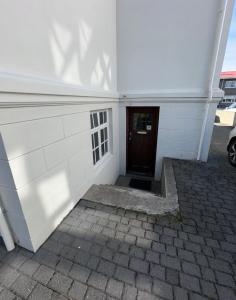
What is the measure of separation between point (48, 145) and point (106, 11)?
10.9 feet

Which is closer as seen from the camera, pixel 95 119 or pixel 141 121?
pixel 95 119

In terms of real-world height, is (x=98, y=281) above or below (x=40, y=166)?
below

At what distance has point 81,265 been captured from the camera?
1614mm

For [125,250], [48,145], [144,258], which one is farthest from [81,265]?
[48,145]

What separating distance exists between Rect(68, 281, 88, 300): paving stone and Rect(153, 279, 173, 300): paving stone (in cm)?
64

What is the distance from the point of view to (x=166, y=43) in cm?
385

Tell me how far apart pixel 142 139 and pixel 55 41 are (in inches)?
144

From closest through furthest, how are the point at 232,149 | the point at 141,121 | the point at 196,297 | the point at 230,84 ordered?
the point at 196,297 → the point at 232,149 → the point at 141,121 → the point at 230,84

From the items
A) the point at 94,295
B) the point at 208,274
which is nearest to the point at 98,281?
the point at 94,295

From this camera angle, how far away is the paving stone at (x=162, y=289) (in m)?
1.37

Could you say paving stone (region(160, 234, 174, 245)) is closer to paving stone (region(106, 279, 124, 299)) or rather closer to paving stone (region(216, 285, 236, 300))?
paving stone (region(216, 285, 236, 300))

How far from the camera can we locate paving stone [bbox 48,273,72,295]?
1.41 m

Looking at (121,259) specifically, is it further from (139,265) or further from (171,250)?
(171,250)

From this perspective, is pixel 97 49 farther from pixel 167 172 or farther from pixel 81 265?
pixel 81 265
